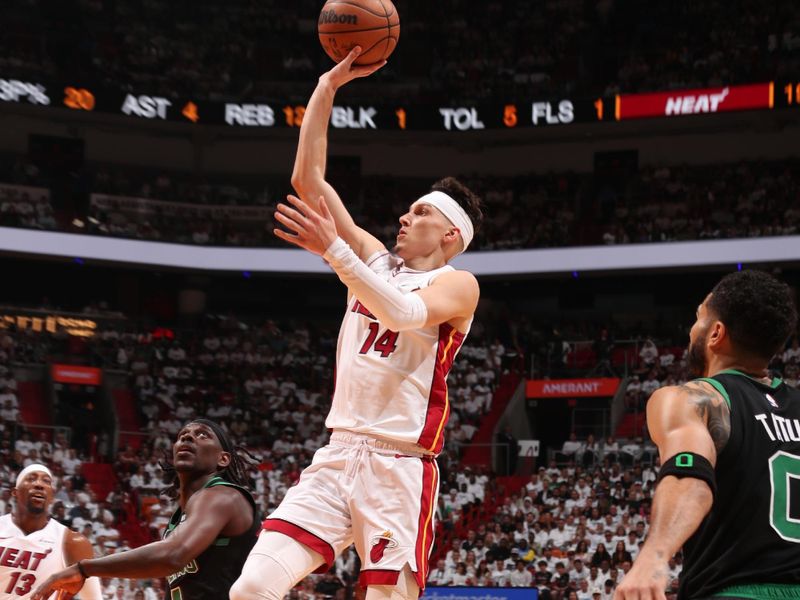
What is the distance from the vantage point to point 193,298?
2730 cm

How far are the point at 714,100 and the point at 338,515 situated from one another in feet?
68.6

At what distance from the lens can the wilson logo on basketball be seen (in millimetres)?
5457

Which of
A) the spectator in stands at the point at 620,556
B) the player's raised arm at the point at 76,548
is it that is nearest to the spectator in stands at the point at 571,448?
the spectator in stands at the point at 620,556

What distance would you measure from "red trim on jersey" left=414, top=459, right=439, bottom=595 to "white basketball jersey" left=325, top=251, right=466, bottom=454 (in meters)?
0.10

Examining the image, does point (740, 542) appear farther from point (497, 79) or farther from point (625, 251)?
point (497, 79)

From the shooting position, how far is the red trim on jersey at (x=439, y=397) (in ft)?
15.4

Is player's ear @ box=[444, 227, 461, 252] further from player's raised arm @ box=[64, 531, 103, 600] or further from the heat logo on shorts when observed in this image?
player's raised arm @ box=[64, 531, 103, 600]

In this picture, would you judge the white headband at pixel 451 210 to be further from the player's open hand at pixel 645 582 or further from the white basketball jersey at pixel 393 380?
the player's open hand at pixel 645 582

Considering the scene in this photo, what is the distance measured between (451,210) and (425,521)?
54.4 inches

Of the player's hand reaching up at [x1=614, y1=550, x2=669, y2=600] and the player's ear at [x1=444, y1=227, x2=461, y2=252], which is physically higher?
the player's ear at [x1=444, y1=227, x2=461, y2=252]

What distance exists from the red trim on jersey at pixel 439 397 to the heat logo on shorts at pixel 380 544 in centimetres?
40

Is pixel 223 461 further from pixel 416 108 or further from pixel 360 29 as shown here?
pixel 416 108

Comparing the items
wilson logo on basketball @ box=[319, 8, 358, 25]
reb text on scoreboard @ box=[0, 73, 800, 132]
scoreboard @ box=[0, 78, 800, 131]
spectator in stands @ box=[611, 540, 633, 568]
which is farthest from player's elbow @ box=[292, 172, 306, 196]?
scoreboard @ box=[0, 78, 800, 131]

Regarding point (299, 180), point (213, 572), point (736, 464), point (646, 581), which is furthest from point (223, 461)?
point (646, 581)
